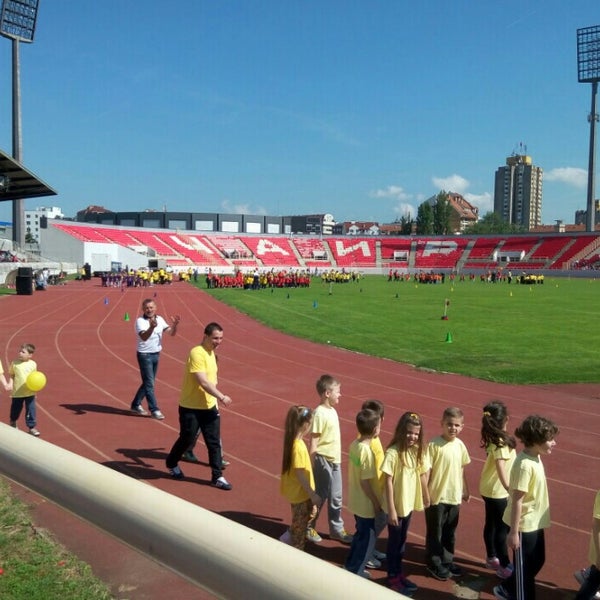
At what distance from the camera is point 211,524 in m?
1.32

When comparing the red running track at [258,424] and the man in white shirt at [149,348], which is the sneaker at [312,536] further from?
the man in white shirt at [149,348]

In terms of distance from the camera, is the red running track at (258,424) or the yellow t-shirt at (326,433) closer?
the red running track at (258,424)

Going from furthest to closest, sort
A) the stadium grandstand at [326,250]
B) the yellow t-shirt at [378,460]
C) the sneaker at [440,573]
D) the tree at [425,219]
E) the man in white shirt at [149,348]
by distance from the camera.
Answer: the tree at [425,219] < the stadium grandstand at [326,250] < the man in white shirt at [149,348] < the sneaker at [440,573] < the yellow t-shirt at [378,460]

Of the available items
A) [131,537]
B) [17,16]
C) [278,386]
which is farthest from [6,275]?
[131,537]

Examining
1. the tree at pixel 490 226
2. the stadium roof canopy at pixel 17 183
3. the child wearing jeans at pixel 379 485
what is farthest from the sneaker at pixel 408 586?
the tree at pixel 490 226

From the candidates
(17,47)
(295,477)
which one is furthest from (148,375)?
(17,47)

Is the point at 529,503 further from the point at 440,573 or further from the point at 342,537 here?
the point at 342,537

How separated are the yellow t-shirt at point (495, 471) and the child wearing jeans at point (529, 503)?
0.63 meters

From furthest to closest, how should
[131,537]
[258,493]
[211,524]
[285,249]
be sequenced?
1. [285,249]
2. [258,493]
3. [131,537]
4. [211,524]

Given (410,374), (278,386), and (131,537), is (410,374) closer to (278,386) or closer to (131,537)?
(278,386)

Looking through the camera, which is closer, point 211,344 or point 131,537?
point 131,537

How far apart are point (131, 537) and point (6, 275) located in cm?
4310

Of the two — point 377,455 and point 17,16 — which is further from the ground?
point 17,16

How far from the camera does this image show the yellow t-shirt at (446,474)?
455cm
